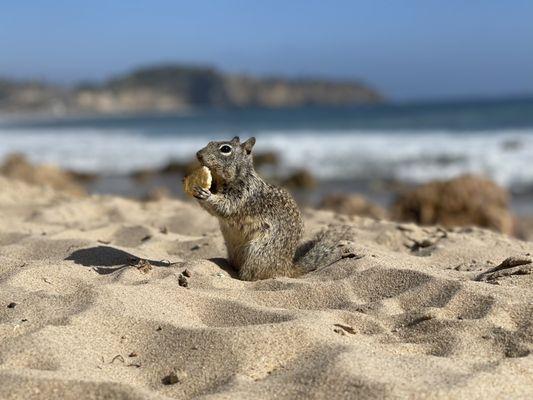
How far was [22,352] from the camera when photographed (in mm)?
2967

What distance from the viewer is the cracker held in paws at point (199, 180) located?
4.53 metres

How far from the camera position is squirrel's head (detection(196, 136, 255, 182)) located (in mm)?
4551

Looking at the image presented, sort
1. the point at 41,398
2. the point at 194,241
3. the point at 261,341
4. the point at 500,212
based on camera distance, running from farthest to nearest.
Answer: the point at 500,212
the point at 194,241
the point at 261,341
the point at 41,398

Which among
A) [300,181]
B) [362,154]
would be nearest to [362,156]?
[362,154]

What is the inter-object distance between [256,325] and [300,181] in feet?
42.7

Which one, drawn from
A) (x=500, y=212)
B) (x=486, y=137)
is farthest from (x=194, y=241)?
(x=486, y=137)

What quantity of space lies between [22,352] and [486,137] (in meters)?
26.0

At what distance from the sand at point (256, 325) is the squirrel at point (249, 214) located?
0.16 meters

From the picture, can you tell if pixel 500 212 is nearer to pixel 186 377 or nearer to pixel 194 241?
pixel 194 241

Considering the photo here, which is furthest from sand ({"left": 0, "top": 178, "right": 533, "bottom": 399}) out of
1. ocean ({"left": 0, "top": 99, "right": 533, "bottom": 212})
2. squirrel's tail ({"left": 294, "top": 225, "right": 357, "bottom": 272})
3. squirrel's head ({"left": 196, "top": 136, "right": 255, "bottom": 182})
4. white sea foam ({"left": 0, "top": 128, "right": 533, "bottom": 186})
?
white sea foam ({"left": 0, "top": 128, "right": 533, "bottom": 186})

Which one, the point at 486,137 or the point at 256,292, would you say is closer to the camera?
the point at 256,292

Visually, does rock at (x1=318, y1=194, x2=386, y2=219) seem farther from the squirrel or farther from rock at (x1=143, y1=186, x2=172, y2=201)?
the squirrel

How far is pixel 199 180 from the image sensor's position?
4.55m

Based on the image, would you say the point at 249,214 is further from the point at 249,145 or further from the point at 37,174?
the point at 37,174
